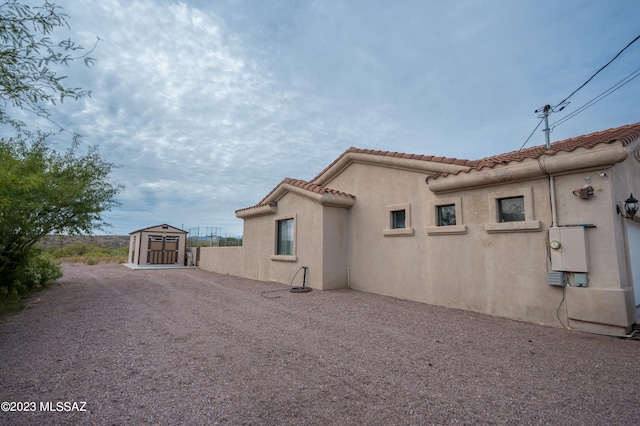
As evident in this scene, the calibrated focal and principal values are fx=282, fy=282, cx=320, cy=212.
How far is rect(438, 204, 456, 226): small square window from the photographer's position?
6.93 metres

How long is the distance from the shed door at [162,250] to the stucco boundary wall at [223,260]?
3.65m

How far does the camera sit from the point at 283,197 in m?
10.6

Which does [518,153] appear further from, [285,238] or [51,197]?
[51,197]

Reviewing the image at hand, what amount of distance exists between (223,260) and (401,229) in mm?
10356

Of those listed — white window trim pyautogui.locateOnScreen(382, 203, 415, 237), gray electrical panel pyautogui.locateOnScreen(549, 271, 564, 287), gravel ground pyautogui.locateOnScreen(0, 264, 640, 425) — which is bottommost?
gravel ground pyautogui.locateOnScreen(0, 264, 640, 425)

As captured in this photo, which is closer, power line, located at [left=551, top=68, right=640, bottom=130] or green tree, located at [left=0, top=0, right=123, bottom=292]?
green tree, located at [left=0, top=0, right=123, bottom=292]

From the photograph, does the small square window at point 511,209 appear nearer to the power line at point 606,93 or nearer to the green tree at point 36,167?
the power line at point 606,93

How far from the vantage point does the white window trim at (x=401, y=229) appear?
25.0ft

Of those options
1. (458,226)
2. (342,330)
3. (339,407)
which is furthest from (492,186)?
(339,407)

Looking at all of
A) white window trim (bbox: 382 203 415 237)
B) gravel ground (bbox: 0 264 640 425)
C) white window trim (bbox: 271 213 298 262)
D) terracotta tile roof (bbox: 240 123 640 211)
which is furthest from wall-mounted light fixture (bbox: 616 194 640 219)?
white window trim (bbox: 271 213 298 262)

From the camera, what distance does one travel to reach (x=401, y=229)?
7.79 metres

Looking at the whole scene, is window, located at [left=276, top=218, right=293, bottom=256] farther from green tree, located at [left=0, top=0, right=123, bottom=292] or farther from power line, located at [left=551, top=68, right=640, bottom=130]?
power line, located at [left=551, top=68, right=640, bottom=130]

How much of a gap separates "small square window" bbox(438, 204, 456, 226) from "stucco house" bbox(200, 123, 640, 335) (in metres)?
0.03

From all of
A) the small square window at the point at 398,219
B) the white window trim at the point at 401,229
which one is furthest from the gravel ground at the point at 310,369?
the small square window at the point at 398,219
